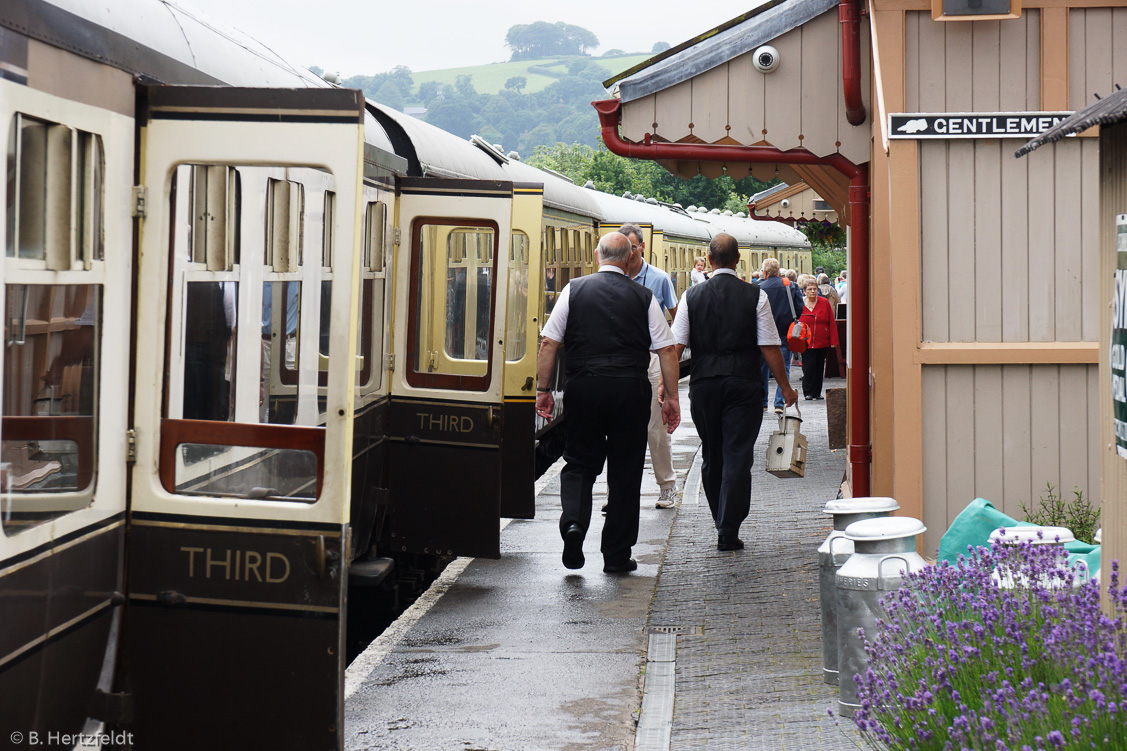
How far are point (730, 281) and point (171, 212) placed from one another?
4499 millimetres

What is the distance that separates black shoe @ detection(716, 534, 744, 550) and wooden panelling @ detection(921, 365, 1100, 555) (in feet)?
5.37

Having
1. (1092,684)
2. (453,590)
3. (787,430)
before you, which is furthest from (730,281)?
(1092,684)

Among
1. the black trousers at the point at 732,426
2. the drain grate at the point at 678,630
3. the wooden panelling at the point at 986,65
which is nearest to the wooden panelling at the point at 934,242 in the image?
the wooden panelling at the point at 986,65

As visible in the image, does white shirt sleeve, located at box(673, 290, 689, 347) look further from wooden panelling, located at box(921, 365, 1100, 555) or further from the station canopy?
wooden panelling, located at box(921, 365, 1100, 555)

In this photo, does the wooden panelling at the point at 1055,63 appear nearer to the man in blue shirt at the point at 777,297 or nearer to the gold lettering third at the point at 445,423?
the gold lettering third at the point at 445,423

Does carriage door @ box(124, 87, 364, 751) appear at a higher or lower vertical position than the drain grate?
higher

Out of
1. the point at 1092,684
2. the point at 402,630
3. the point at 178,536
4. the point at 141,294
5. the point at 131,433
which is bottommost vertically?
the point at 402,630

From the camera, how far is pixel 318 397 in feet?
17.5

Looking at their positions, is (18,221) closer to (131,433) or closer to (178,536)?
(131,433)

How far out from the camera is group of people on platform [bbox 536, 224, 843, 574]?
725 centimetres

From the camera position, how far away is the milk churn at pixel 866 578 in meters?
4.61

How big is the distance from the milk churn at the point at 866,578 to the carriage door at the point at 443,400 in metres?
2.82

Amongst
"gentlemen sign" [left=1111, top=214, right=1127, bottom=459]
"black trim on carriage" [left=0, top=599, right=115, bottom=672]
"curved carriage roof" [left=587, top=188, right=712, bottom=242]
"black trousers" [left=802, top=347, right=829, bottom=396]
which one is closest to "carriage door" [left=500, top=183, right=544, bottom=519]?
"black trim on carriage" [left=0, top=599, right=115, bottom=672]

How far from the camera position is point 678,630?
20.5 ft
